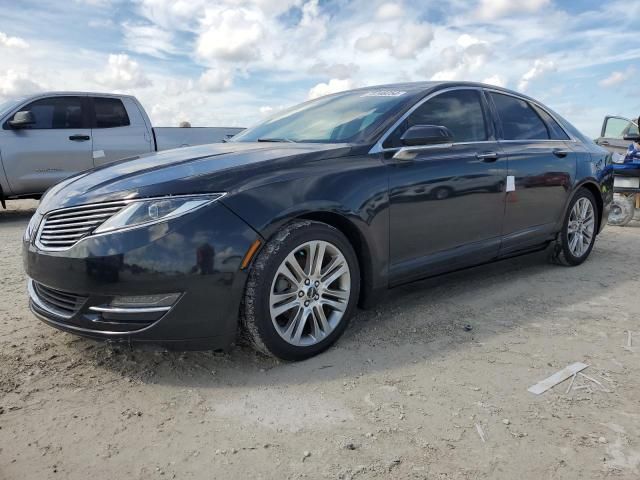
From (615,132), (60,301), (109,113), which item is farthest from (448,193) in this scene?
(615,132)

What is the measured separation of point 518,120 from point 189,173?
9.99 feet

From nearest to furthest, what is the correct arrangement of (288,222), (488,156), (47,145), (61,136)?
(288,222) < (488,156) < (47,145) < (61,136)

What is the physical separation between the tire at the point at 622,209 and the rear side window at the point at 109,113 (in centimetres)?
783

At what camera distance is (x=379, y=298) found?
336 cm

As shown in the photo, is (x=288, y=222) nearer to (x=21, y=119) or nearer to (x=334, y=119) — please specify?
(x=334, y=119)

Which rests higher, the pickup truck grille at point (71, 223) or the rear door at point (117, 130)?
the rear door at point (117, 130)

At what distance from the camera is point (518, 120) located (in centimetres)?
456

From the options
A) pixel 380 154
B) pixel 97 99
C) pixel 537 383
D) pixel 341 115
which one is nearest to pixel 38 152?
pixel 97 99

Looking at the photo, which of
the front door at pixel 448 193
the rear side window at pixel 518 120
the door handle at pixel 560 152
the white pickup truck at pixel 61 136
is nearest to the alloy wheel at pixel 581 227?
the door handle at pixel 560 152

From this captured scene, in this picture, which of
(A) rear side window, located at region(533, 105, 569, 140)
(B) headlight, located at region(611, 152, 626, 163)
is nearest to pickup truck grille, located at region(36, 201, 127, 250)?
(A) rear side window, located at region(533, 105, 569, 140)

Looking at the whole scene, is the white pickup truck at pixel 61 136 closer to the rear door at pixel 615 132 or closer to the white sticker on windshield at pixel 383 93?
the white sticker on windshield at pixel 383 93

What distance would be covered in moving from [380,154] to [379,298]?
2.94 feet

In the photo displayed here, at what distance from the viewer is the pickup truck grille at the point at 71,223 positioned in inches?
103

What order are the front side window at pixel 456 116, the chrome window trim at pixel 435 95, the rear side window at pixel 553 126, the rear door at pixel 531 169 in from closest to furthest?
the chrome window trim at pixel 435 95, the front side window at pixel 456 116, the rear door at pixel 531 169, the rear side window at pixel 553 126
